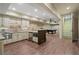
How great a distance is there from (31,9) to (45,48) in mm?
971

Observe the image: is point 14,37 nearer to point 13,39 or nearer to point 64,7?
point 13,39

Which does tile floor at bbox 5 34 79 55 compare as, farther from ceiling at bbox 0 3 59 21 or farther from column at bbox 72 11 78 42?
ceiling at bbox 0 3 59 21

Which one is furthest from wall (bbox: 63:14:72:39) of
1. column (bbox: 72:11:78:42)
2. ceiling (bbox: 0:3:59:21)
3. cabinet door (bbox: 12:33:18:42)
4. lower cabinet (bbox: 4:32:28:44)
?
cabinet door (bbox: 12:33:18:42)

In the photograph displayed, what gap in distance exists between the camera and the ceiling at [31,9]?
220 cm

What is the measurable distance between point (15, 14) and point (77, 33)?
4.93 ft

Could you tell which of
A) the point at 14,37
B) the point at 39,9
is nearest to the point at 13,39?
the point at 14,37

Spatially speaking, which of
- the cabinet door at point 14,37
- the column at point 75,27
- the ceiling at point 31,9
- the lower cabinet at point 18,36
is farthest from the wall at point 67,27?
the cabinet door at point 14,37

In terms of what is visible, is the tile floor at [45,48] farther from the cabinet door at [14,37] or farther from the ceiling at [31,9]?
the ceiling at [31,9]

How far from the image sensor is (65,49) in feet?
7.53

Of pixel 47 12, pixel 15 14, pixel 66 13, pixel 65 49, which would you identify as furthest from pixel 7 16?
pixel 65 49

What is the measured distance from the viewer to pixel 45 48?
7.58 feet

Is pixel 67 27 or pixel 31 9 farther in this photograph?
pixel 67 27

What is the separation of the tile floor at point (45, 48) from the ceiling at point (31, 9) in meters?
0.51

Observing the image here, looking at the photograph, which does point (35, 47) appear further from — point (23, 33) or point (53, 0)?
point (53, 0)
